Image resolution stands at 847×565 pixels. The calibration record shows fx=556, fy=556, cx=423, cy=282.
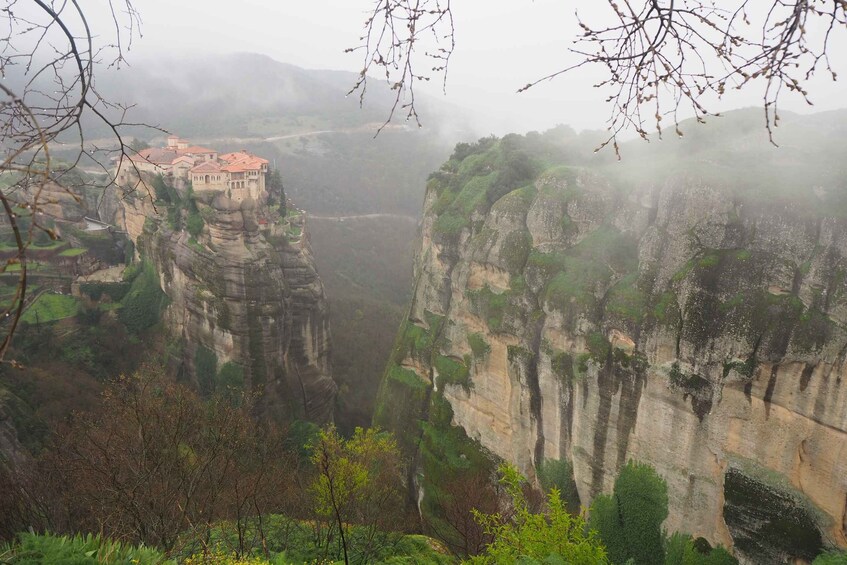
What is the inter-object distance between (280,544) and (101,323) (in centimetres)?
2325

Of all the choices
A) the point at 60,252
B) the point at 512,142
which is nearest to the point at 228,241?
the point at 60,252

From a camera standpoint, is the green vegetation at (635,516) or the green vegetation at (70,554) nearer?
the green vegetation at (70,554)

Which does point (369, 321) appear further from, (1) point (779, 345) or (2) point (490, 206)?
(1) point (779, 345)

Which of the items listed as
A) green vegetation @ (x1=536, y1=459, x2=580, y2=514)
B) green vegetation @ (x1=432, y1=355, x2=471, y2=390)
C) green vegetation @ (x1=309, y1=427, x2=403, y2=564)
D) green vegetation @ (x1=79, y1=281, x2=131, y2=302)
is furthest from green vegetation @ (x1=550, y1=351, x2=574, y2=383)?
green vegetation @ (x1=79, y1=281, x2=131, y2=302)

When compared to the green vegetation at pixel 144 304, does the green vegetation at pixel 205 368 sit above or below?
below

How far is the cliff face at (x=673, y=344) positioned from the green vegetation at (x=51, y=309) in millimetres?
20182

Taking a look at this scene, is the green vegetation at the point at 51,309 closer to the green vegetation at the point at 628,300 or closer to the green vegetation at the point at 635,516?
the green vegetation at the point at 628,300

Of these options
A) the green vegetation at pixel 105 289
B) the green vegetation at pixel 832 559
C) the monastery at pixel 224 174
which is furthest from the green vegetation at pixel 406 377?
the green vegetation at pixel 105 289

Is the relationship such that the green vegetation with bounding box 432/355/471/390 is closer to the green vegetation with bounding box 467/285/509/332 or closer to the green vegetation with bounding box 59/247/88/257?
the green vegetation with bounding box 467/285/509/332

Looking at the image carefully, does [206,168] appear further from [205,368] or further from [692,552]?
[692,552]

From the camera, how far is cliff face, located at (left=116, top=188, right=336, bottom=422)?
25.5 metres

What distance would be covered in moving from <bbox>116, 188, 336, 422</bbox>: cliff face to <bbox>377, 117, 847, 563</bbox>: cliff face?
9.62 meters

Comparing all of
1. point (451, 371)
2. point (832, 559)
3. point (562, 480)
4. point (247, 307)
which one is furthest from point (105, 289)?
point (832, 559)

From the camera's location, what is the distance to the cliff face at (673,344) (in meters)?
12.3
